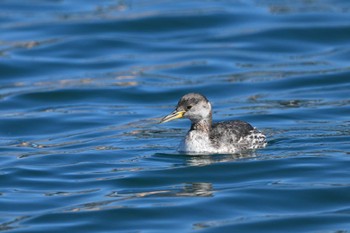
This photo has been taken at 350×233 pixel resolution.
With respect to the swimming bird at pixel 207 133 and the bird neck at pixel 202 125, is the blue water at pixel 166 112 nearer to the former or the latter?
the swimming bird at pixel 207 133

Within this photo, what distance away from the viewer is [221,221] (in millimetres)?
14844

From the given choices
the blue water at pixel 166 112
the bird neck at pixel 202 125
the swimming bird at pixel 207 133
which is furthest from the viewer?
the bird neck at pixel 202 125

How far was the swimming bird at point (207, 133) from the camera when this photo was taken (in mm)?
18062

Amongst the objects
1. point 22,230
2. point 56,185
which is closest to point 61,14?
point 56,185

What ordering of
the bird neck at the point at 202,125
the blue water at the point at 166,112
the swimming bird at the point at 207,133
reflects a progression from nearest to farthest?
the blue water at the point at 166,112 < the swimming bird at the point at 207,133 < the bird neck at the point at 202,125

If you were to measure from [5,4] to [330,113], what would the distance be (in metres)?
13.4

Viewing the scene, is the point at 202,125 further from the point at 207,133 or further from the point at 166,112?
the point at 166,112

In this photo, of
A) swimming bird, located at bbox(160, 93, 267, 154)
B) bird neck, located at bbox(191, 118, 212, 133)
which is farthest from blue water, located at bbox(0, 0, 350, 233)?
bird neck, located at bbox(191, 118, 212, 133)

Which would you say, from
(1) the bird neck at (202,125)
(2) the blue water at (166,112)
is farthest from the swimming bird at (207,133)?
(2) the blue water at (166,112)

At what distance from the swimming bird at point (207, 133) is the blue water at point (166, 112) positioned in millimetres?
183

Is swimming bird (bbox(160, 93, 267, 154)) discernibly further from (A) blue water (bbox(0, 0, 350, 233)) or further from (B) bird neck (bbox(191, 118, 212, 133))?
(A) blue water (bbox(0, 0, 350, 233))

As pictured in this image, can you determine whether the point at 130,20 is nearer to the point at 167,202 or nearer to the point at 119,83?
the point at 119,83

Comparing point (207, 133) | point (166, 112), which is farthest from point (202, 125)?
point (166, 112)

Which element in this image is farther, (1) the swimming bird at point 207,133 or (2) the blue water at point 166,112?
(1) the swimming bird at point 207,133
